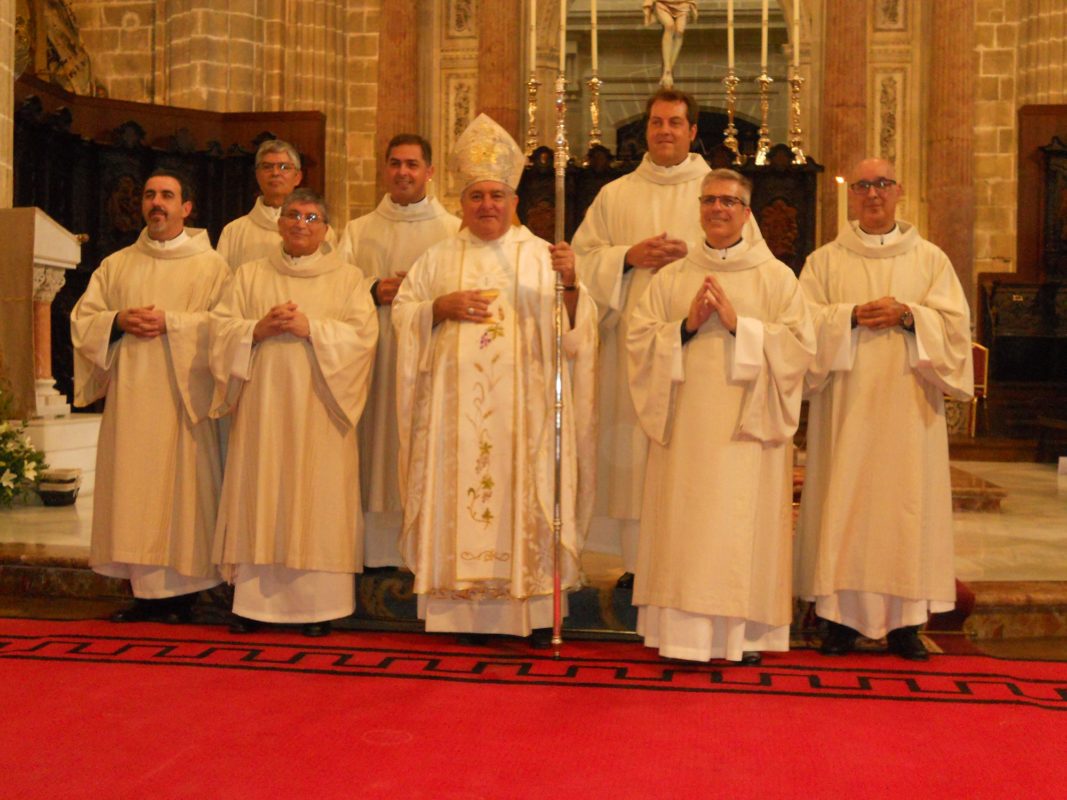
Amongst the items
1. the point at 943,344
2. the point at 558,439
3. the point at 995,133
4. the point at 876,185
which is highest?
the point at 995,133

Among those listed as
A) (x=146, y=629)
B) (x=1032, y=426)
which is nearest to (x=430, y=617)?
(x=146, y=629)

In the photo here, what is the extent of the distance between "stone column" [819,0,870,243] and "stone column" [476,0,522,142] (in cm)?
336

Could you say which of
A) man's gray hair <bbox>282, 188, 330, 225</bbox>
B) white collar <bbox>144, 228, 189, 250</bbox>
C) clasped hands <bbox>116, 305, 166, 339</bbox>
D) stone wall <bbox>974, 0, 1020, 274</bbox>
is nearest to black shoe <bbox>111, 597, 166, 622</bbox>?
clasped hands <bbox>116, 305, 166, 339</bbox>

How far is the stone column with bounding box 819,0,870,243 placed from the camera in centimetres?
1402

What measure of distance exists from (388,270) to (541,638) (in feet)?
6.12

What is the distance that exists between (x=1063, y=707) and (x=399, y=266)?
3284mm

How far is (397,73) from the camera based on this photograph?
14656 mm

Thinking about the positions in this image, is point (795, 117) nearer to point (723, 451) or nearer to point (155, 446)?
point (723, 451)

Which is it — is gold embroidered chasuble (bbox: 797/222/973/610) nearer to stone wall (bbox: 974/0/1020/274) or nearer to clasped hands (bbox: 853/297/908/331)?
clasped hands (bbox: 853/297/908/331)

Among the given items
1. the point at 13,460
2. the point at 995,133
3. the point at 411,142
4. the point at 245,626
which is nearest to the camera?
the point at 245,626

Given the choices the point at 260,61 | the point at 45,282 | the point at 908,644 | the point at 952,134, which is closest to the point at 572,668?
the point at 908,644

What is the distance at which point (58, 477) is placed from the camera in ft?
26.6

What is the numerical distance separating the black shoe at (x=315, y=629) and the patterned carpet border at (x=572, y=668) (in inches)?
5.4

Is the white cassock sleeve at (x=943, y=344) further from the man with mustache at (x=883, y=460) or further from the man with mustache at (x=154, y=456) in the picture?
the man with mustache at (x=154, y=456)
